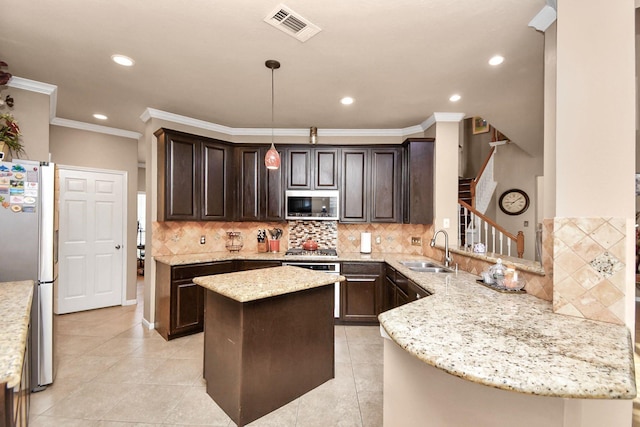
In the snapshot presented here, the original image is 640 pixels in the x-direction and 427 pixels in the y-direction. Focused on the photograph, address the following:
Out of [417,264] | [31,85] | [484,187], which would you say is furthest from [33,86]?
[484,187]

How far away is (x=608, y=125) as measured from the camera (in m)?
1.31

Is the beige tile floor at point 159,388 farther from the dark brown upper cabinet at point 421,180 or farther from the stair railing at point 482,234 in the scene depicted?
the stair railing at point 482,234

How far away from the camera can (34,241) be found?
6.97ft

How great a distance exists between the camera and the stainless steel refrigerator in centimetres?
206

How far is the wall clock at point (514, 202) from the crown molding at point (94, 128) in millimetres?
7108

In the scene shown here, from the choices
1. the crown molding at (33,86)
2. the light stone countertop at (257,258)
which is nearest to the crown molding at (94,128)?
the crown molding at (33,86)

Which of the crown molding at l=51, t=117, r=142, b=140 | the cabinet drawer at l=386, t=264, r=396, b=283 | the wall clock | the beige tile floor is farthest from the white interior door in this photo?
the wall clock

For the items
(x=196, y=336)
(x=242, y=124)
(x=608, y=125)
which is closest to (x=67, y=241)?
(x=196, y=336)

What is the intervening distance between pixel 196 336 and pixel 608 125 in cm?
381

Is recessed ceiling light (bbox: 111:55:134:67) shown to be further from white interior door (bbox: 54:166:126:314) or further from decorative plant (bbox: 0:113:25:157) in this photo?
white interior door (bbox: 54:166:126:314)

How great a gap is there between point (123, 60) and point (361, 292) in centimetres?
335

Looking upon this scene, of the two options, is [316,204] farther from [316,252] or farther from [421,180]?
[421,180]

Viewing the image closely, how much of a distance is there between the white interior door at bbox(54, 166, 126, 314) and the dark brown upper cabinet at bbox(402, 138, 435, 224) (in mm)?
4276

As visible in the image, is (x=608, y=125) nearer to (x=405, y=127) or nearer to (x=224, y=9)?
(x=224, y=9)
